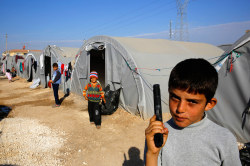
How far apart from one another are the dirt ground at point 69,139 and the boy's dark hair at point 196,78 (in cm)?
304

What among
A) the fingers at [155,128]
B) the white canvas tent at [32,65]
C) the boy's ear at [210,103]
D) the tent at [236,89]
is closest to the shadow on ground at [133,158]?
the tent at [236,89]

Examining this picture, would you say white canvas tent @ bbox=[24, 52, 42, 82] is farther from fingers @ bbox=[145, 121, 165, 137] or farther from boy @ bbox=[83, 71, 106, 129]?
fingers @ bbox=[145, 121, 165, 137]

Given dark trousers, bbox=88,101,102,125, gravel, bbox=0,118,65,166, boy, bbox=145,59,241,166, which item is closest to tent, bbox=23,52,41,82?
gravel, bbox=0,118,65,166

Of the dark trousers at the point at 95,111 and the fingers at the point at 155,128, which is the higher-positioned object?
the fingers at the point at 155,128

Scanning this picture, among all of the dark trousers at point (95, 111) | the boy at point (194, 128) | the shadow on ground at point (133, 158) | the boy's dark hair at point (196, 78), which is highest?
the boy's dark hair at point (196, 78)

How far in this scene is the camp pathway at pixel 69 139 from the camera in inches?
151

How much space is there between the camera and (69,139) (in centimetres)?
482

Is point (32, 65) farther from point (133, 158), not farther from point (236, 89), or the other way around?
point (236, 89)

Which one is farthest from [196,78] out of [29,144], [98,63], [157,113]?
[98,63]

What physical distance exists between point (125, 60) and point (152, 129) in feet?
18.5

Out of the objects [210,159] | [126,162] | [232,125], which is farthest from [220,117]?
[210,159]

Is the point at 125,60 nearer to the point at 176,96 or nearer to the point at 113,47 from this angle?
the point at 113,47

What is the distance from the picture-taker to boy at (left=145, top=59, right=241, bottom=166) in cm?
117

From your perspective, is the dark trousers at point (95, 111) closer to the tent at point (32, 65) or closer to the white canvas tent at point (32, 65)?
the white canvas tent at point (32, 65)
